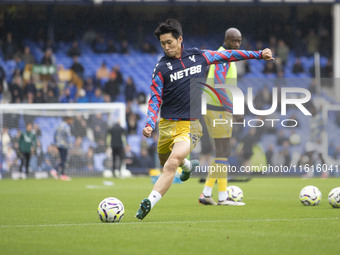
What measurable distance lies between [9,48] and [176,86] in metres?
22.1

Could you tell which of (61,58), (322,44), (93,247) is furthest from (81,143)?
(93,247)

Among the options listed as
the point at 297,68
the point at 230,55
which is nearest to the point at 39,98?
the point at 297,68

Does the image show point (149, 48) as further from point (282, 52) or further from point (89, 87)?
point (282, 52)

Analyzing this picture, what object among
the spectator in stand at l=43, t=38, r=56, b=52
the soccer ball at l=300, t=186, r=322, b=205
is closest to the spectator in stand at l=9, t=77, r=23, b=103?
the spectator in stand at l=43, t=38, r=56, b=52

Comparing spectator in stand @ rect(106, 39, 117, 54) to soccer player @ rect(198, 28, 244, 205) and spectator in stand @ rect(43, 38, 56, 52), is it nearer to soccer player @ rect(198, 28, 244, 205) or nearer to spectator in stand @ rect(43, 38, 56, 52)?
spectator in stand @ rect(43, 38, 56, 52)

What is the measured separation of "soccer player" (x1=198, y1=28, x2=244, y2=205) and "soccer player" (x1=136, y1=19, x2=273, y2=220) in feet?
5.17

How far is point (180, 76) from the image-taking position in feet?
27.3

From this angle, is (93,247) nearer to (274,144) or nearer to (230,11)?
(274,144)

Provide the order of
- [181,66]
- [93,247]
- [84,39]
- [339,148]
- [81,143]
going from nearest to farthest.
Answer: [93,247] → [181,66] → [339,148] → [81,143] → [84,39]

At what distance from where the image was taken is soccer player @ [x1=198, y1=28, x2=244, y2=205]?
10219 millimetres

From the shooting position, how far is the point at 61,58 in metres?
30.1

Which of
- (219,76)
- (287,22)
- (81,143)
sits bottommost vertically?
(81,143)

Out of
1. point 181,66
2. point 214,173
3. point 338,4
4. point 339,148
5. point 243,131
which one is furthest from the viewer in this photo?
point 338,4

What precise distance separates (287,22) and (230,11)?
2807mm
